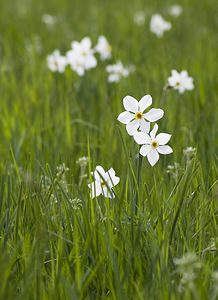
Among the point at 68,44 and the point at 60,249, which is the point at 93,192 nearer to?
the point at 60,249

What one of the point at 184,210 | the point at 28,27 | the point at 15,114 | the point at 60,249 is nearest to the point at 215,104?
the point at 15,114

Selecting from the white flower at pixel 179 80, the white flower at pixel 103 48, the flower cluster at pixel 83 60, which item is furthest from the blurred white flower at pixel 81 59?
the white flower at pixel 179 80

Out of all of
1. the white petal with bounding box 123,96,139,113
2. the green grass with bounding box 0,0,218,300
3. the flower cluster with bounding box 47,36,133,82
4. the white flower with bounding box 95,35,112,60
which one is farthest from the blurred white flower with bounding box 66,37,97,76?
the white petal with bounding box 123,96,139,113

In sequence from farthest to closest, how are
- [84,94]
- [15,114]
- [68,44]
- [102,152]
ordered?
1. [68,44]
2. [84,94]
3. [15,114]
4. [102,152]

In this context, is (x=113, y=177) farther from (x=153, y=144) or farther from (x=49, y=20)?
(x=49, y=20)

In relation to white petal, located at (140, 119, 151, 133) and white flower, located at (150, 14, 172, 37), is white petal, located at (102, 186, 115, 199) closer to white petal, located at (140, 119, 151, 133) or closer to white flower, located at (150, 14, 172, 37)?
white petal, located at (140, 119, 151, 133)

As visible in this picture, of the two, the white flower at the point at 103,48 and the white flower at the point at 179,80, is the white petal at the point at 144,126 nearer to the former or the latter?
the white flower at the point at 179,80

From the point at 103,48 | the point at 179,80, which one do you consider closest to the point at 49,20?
the point at 103,48
